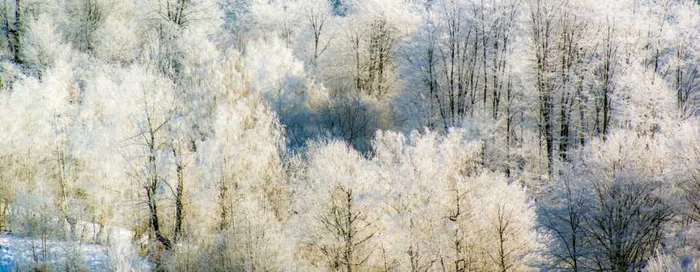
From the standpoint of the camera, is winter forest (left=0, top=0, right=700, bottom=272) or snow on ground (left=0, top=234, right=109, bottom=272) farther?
winter forest (left=0, top=0, right=700, bottom=272)

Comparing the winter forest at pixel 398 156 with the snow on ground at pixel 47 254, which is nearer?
the snow on ground at pixel 47 254

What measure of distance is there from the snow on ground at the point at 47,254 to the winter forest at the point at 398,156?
0.10 meters

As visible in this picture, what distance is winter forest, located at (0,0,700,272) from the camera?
86.0 feet

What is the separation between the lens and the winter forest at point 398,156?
2620cm

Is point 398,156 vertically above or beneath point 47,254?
above

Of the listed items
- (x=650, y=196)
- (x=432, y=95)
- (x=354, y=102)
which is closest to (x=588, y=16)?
(x=432, y=95)

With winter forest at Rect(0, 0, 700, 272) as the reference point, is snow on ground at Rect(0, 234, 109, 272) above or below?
below

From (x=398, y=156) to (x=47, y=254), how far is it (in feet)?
60.6

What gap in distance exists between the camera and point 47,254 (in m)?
26.8

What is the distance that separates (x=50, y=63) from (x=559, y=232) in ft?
135

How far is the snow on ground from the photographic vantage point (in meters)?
25.7

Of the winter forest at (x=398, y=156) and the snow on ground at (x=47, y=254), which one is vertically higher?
the winter forest at (x=398, y=156)

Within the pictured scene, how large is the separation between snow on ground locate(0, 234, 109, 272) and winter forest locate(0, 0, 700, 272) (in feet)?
0.33

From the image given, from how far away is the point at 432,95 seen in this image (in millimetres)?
41344
